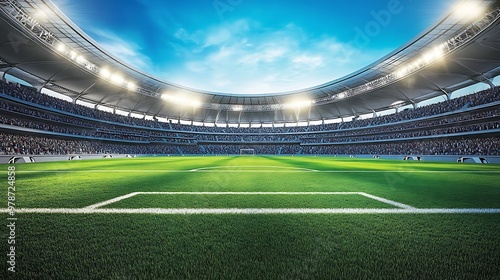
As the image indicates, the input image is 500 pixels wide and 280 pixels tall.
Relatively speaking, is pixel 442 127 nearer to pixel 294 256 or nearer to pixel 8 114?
pixel 294 256

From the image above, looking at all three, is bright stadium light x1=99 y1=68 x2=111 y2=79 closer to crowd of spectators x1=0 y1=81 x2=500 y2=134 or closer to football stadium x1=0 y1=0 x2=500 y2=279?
football stadium x1=0 y1=0 x2=500 y2=279

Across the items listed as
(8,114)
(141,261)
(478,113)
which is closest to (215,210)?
(141,261)

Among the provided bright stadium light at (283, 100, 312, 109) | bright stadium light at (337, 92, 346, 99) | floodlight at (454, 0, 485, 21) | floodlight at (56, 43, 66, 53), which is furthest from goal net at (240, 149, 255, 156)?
floodlight at (454, 0, 485, 21)

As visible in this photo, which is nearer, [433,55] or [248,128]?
[433,55]

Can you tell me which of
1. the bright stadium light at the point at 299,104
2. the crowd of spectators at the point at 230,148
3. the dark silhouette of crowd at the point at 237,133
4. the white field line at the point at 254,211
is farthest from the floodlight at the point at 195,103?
the white field line at the point at 254,211

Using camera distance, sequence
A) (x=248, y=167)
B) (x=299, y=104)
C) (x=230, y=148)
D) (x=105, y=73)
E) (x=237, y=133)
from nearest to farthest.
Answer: (x=248, y=167) < (x=105, y=73) < (x=299, y=104) < (x=230, y=148) < (x=237, y=133)

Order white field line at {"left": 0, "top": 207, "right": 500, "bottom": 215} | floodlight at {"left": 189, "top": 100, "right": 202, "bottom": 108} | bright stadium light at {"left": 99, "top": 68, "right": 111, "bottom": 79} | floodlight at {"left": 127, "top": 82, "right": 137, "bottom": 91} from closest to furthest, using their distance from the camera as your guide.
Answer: white field line at {"left": 0, "top": 207, "right": 500, "bottom": 215}, bright stadium light at {"left": 99, "top": 68, "right": 111, "bottom": 79}, floodlight at {"left": 127, "top": 82, "right": 137, "bottom": 91}, floodlight at {"left": 189, "top": 100, "right": 202, "bottom": 108}

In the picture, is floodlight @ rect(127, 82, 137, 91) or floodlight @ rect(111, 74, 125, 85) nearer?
floodlight @ rect(111, 74, 125, 85)

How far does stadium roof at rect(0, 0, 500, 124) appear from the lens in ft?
69.4

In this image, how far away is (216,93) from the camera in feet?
176

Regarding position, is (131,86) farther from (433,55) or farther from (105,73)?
(433,55)

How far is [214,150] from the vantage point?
210 ft

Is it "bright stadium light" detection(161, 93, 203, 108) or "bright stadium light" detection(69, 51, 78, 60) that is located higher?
"bright stadium light" detection(69, 51, 78, 60)

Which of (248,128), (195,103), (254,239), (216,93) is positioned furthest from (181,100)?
(254,239)
